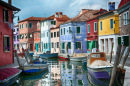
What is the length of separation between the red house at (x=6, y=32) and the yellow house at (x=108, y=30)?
13.2 meters

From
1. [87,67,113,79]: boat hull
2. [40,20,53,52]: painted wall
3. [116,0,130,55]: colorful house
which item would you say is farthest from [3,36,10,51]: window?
[40,20,53,52]: painted wall

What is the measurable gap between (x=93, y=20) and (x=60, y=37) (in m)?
9.89

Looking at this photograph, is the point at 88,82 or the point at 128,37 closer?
the point at 88,82

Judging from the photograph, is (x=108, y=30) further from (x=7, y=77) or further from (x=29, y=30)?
(x=29, y=30)

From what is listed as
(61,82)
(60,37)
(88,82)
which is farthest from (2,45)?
(60,37)

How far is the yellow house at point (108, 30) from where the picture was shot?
28.6 metres

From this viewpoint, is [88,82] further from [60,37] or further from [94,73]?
[60,37]

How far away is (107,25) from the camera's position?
30.4 metres

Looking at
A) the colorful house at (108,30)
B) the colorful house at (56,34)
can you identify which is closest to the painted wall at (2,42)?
the colorful house at (108,30)

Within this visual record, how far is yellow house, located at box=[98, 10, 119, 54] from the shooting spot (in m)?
28.6

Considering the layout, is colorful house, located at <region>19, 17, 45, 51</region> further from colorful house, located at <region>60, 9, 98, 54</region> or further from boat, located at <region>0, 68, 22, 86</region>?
boat, located at <region>0, 68, 22, 86</region>

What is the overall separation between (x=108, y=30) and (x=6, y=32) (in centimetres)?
1529

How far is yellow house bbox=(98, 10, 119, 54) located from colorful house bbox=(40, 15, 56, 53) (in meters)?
15.4

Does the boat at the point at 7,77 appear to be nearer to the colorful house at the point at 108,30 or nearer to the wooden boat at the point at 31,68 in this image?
the wooden boat at the point at 31,68
